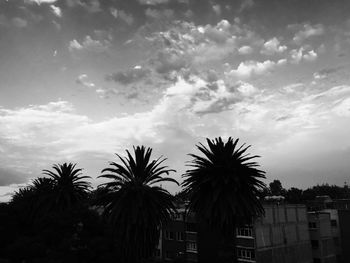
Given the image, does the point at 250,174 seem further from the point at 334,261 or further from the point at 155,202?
the point at 334,261

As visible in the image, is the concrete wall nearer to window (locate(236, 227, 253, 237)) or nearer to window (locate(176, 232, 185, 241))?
window (locate(236, 227, 253, 237))

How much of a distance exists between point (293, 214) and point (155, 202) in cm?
4261

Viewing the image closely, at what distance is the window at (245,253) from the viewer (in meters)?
62.2

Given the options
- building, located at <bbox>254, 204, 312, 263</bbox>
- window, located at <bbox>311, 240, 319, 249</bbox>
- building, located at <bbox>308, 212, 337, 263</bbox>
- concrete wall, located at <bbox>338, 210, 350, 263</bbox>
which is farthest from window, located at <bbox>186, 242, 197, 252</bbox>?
concrete wall, located at <bbox>338, 210, 350, 263</bbox>

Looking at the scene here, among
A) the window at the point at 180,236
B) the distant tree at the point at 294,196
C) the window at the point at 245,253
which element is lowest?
the window at the point at 245,253

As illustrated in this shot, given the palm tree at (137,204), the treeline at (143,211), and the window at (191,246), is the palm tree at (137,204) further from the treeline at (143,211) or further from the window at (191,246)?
the window at (191,246)

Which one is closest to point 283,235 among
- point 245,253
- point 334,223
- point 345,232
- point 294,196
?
point 245,253

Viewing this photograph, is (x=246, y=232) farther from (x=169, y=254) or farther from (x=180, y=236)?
(x=169, y=254)

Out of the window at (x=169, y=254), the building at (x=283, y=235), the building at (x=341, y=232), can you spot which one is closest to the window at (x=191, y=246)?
the window at (x=169, y=254)

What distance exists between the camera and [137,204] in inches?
1596

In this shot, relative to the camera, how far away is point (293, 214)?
73625 mm

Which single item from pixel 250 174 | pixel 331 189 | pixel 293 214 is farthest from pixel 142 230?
pixel 331 189

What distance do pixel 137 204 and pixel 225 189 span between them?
10.3 meters

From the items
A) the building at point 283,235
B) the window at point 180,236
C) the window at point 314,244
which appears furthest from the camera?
the window at point 314,244
